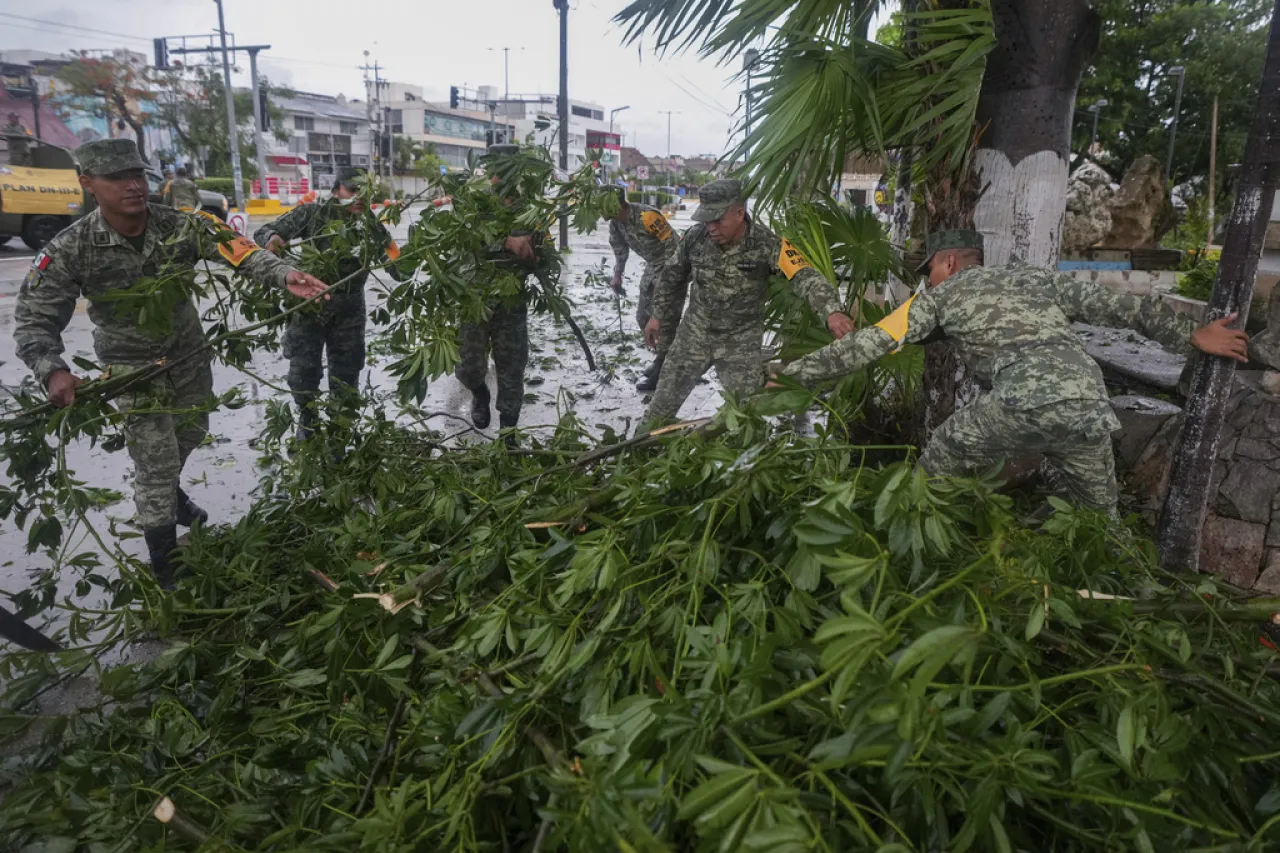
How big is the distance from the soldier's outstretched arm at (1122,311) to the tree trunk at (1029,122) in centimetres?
50

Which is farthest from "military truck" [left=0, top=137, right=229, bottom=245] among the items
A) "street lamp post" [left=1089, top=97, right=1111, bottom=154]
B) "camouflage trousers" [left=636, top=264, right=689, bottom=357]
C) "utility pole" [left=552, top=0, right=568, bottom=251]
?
"street lamp post" [left=1089, top=97, right=1111, bottom=154]

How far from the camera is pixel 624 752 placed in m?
1.22

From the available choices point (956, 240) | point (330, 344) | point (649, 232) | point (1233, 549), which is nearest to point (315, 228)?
point (330, 344)

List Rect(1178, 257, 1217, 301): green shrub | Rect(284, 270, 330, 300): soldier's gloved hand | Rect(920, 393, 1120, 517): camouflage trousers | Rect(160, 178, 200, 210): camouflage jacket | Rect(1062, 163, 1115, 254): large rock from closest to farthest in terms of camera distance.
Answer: Rect(920, 393, 1120, 517): camouflage trousers, Rect(284, 270, 330, 300): soldier's gloved hand, Rect(1178, 257, 1217, 301): green shrub, Rect(1062, 163, 1115, 254): large rock, Rect(160, 178, 200, 210): camouflage jacket

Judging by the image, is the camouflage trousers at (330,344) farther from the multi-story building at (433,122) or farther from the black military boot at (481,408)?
the multi-story building at (433,122)

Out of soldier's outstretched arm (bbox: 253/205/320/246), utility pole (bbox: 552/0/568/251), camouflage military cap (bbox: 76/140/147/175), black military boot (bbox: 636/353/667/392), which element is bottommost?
black military boot (bbox: 636/353/667/392)

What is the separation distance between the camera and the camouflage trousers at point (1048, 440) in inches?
108

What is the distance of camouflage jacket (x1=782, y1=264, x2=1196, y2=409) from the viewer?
278 cm

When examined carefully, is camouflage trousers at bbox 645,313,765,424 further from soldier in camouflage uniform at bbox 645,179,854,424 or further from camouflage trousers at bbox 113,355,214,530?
camouflage trousers at bbox 113,355,214,530

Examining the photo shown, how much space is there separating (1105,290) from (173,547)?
12.9 ft

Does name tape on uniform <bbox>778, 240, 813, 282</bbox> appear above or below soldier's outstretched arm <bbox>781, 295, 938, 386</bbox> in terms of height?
above

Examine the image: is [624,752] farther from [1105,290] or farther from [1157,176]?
[1157,176]

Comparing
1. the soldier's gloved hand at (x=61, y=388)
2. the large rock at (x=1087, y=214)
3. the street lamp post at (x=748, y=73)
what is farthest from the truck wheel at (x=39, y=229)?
the large rock at (x=1087, y=214)

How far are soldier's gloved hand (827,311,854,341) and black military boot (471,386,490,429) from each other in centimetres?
264
